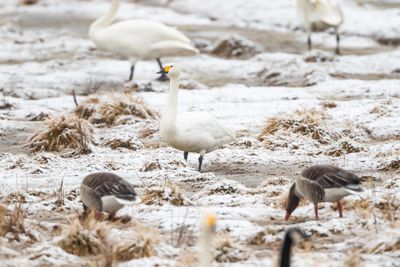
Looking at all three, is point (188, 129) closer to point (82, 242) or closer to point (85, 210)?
point (85, 210)

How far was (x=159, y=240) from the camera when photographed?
22.4 ft

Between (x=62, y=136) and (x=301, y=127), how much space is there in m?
2.82

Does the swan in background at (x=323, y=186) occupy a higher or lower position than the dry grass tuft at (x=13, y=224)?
higher

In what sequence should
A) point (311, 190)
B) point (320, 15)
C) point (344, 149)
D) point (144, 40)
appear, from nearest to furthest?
point (311, 190)
point (344, 149)
point (144, 40)
point (320, 15)

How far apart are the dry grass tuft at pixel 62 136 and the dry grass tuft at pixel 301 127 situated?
211 centimetres

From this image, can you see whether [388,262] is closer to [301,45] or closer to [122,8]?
[301,45]

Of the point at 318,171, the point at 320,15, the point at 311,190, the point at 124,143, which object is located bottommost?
the point at 124,143

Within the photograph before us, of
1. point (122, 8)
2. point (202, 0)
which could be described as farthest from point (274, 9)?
point (122, 8)

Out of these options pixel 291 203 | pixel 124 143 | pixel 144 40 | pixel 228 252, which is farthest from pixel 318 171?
pixel 144 40

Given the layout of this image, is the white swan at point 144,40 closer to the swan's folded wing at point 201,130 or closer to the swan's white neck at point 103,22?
the swan's white neck at point 103,22

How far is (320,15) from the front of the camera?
59.7 feet

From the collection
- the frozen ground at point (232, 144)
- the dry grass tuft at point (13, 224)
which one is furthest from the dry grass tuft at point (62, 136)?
the dry grass tuft at point (13, 224)

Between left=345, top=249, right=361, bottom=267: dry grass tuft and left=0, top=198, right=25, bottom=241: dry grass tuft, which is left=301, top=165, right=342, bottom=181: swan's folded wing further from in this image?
left=0, top=198, right=25, bottom=241: dry grass tuft

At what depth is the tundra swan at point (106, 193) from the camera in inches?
289
